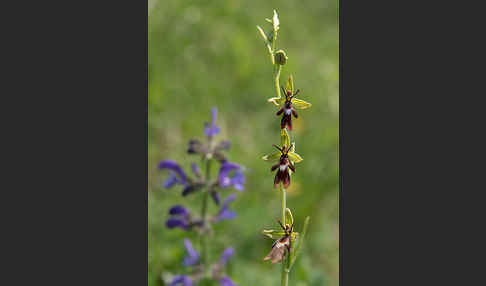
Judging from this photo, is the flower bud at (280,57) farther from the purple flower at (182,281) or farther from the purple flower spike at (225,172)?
the purple flower at (182,281)

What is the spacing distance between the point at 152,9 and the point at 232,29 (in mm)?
1352

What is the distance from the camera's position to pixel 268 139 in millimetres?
7375

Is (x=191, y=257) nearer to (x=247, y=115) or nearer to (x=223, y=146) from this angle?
(x=223, y=146)

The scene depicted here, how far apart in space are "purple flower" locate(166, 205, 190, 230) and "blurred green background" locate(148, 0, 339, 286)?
28.2 inches

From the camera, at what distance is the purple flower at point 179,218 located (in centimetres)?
469

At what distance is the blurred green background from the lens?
5836mm

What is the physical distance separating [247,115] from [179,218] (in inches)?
128

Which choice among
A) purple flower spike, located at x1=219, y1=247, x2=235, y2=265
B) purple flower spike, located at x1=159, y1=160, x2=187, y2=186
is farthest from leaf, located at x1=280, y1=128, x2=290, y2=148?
purple flower spike, located at x1=219, y1=247, x2=235, y2=265

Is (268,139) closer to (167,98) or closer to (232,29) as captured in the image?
(167,98)

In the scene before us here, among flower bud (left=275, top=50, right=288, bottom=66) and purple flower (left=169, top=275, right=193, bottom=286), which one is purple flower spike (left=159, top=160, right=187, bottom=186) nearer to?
purple flower (left=169, top=275, right=193, bottom=286)

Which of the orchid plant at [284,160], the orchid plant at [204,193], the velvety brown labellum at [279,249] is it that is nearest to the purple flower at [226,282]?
the orchid plant at [204,193]

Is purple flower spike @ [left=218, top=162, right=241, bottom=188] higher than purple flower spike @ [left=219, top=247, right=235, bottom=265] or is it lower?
higher

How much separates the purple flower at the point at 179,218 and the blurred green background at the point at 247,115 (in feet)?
2.35

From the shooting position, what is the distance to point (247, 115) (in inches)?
307
